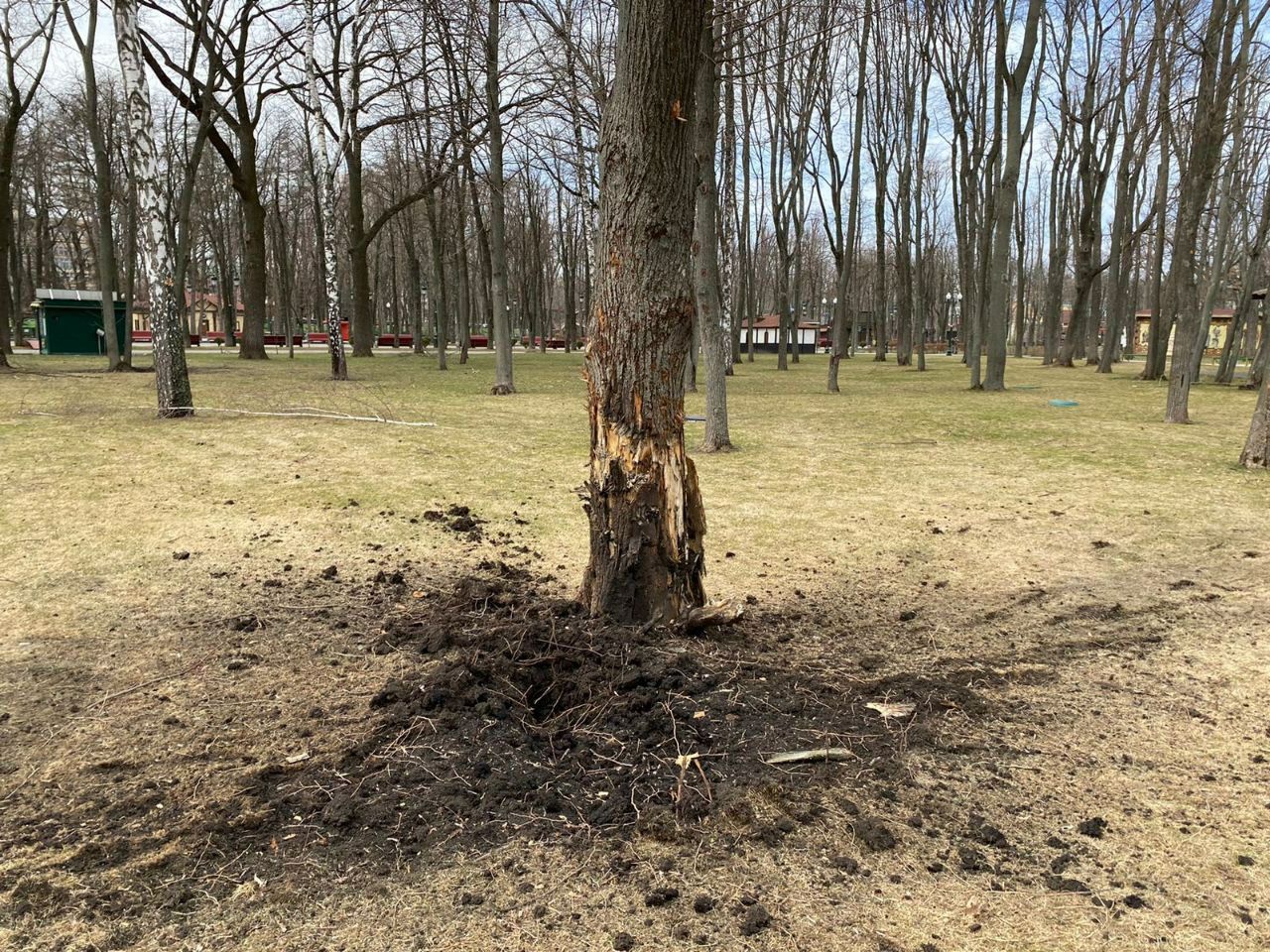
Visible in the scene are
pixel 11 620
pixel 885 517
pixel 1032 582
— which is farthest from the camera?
pixel 885 517

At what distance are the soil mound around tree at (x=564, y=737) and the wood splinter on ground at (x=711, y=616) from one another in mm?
83

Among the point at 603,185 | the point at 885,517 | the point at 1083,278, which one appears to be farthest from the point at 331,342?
the point at 1083,278

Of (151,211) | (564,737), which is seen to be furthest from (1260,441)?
(151,211)

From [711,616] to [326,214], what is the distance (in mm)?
17969

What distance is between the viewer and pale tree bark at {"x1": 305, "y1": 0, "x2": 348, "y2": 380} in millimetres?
16281

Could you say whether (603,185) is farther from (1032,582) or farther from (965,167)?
(965,167)

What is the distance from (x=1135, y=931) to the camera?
193cm

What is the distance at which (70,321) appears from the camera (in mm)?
26484

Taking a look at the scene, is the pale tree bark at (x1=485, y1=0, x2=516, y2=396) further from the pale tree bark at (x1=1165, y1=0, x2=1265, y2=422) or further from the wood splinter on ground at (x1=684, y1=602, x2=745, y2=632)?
the wood splinter on ground at (x1=684, y1=602, x2=745, y2=632)

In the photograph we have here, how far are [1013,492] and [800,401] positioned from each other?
8.93 m

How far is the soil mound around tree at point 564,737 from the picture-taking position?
2373mm

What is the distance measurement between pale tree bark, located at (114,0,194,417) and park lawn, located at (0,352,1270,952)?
55.0 inches

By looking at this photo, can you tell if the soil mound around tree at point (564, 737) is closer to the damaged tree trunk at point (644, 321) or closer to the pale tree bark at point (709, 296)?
the damaged tree trunk at point (644, 321)

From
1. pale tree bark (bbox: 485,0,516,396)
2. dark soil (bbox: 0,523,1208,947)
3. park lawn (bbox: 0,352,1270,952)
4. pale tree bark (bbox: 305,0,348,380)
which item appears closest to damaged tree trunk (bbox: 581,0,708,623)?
dark soil (bbox: 0,523,1208,947)
